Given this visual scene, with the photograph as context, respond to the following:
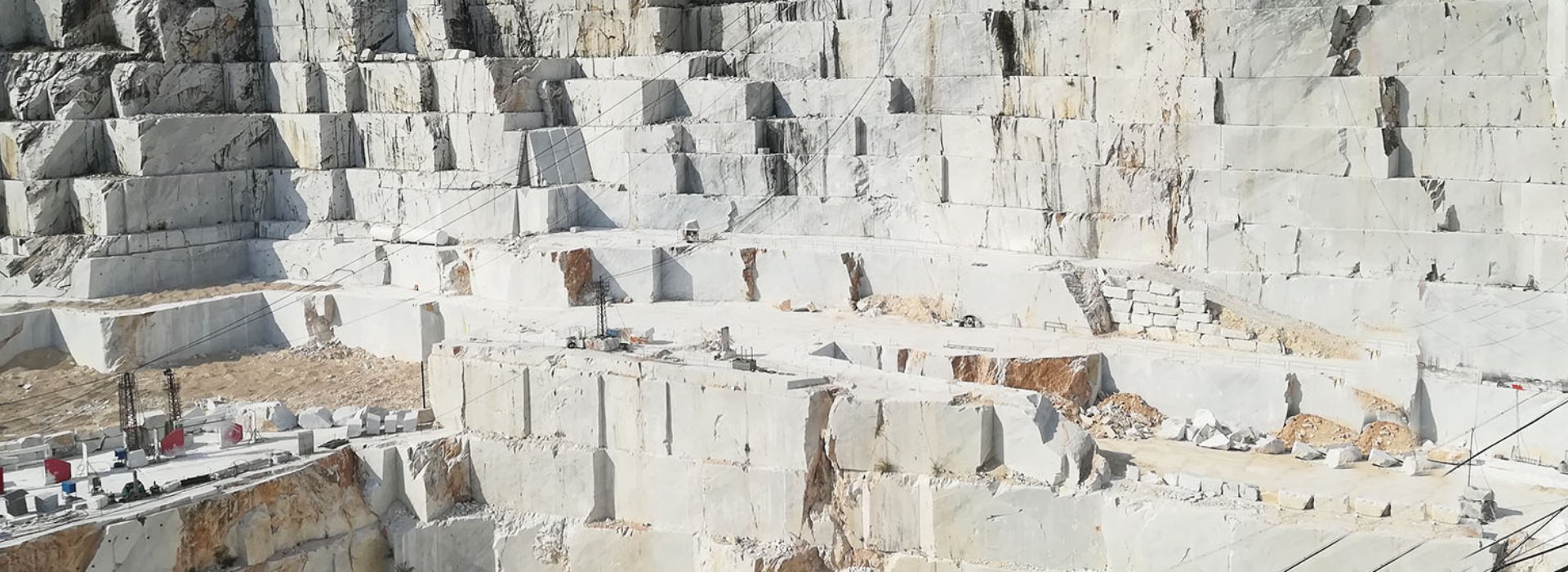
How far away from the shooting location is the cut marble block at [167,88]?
34.5 m

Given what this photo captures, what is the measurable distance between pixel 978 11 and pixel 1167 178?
5.63 m

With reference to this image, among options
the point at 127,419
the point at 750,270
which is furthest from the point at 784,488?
the point at 127,419

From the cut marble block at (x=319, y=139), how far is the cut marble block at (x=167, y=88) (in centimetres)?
183

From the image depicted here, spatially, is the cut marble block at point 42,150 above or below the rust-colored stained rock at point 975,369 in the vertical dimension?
above

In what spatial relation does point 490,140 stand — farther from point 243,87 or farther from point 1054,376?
point 1054,376

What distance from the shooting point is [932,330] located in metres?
26.7

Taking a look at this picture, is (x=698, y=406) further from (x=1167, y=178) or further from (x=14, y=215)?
(x=14, y=215)

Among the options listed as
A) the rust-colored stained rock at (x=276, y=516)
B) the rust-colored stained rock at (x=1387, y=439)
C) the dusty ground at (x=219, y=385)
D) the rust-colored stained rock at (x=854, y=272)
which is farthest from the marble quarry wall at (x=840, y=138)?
the rust-colored stained rock at (x=276, y=516)

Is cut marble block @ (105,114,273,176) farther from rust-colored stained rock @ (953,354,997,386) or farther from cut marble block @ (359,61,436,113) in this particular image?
rust-colored stained rock @ (953,354,997,386)

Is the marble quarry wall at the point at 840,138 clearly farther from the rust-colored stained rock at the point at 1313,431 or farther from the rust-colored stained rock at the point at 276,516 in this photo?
the rust-colored stained rock at the point at 276,516

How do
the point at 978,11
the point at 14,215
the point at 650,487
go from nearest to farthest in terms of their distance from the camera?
the point at 650,487 → the point at 978,11 → the point at 14,215

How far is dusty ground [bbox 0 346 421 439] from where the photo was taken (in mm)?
28203

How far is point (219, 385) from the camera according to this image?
29.4 m

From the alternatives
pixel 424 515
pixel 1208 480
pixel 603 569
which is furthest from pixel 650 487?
pixel 1208 480
